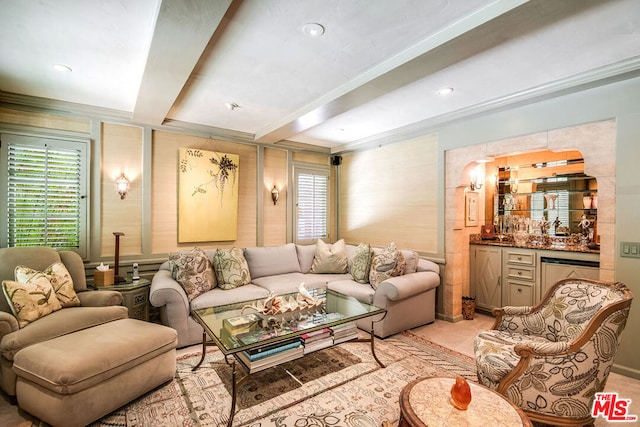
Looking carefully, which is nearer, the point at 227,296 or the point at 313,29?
the point at 313,29

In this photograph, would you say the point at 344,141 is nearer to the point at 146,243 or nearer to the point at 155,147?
the point at 155,147

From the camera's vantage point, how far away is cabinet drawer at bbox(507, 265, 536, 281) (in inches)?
147

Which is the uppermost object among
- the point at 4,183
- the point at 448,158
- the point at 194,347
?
the point at 448,158

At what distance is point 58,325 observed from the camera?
2.33 meters

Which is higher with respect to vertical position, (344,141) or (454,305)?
(344,141)

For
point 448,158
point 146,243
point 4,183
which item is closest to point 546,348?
point 448,158

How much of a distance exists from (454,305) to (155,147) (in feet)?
14.4

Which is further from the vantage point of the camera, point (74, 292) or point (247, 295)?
point (247, 295)

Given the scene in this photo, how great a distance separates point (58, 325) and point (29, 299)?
1.18 feet

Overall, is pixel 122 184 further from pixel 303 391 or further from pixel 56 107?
pixel 303 391

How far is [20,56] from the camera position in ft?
7.79

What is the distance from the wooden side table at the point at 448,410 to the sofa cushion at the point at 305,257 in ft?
9.82

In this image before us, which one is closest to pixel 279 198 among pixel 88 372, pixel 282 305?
pixel 282 305

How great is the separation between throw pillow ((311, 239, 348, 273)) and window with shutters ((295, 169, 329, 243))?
810 millimetres
